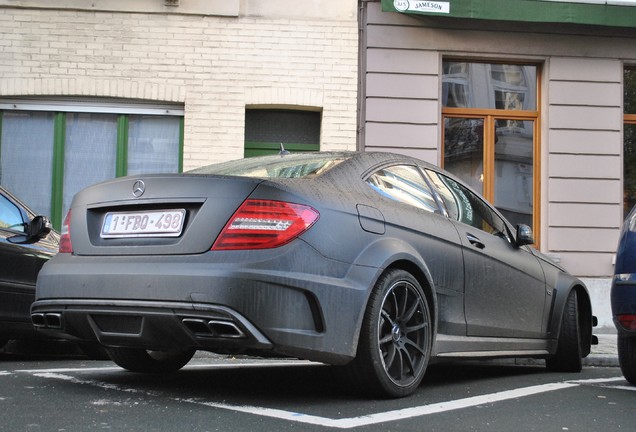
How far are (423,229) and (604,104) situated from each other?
835 centimetres

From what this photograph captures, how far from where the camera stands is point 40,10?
39.7ft

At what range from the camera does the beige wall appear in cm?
1206

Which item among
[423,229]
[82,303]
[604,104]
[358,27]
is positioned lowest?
[82,303]

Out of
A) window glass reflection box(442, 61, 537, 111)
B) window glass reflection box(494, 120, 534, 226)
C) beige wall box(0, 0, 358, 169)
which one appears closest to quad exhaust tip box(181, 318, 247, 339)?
beige wall box(0, 0, 358, 169)

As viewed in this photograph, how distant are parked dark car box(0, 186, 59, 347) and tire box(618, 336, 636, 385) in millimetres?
4324

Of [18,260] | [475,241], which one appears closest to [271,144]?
[18,260]

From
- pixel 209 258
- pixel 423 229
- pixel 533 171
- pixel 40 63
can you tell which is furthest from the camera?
pixel 533 171

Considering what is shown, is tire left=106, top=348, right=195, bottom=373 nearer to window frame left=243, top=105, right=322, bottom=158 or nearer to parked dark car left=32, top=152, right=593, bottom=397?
parked dark car left=32, top=152, right=593, bottom=397

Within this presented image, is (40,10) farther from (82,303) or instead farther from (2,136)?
(82,303)

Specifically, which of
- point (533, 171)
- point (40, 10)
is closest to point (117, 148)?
point (40, 10)

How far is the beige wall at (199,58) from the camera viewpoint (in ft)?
39.6

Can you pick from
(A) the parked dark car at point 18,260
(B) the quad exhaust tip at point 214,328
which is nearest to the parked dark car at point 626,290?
(B) the quad exhaust tip at point 214,328

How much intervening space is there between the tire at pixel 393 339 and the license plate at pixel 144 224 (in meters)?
1.06

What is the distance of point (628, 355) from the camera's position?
594cm
